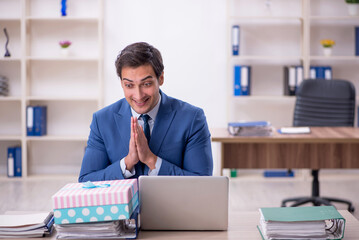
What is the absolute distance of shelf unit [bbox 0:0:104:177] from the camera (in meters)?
5.29

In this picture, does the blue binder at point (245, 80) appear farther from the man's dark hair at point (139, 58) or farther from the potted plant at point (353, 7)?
the man's dark hair at point (139, 58)

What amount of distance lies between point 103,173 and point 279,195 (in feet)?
9.21

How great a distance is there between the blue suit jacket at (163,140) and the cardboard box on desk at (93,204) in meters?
0.60

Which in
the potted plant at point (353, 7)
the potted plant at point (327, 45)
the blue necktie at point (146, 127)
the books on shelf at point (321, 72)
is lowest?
the blue necktie at point (146, 127)

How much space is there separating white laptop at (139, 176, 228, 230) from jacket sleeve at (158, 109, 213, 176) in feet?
1.49

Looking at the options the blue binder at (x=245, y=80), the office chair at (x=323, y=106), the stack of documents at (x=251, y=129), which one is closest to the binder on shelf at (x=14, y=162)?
the blue binder at (x=245, y=80)

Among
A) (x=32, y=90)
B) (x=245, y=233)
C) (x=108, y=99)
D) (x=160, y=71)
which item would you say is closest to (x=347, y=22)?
(x=108, y=99)

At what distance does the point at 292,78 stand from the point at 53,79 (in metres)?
2.55

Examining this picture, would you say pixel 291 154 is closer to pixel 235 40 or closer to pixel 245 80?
pixel 245 80

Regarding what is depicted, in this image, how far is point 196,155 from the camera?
2.13 metres

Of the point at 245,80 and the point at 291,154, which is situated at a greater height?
the point at 245,80

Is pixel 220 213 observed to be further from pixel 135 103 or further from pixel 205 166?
pixel 135 103

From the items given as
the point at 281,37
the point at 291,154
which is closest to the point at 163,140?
the point at 291,154

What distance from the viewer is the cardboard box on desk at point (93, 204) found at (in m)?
1.46
